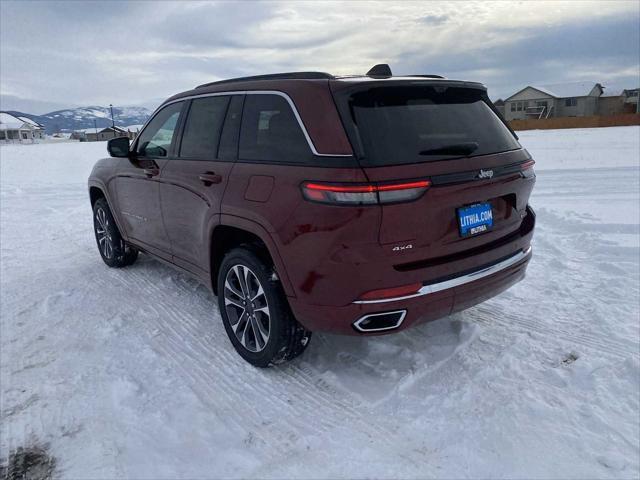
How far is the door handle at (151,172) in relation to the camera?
413 centimetres

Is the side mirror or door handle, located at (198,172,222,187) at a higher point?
the side mirror

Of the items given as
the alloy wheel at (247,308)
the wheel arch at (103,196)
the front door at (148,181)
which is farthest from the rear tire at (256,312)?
the wheel arch at (103,196)

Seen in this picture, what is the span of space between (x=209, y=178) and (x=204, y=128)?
52 cm

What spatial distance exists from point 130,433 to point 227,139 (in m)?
1.93

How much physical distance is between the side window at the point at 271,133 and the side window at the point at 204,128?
32 cm

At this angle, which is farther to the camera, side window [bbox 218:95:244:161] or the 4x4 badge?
side window [bbox 218:95:244:161]

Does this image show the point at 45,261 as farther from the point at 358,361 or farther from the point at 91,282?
the point at 358,361

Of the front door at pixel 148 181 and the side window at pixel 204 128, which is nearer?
the side window at pixel 204 128

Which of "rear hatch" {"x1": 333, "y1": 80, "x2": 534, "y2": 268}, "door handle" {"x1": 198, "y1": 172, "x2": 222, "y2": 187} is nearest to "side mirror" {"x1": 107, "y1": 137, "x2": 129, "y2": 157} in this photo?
"door handle" {"x1": 198, "y1": 172, "x2": 222, "y2": 187}

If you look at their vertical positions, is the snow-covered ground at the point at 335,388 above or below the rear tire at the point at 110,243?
below

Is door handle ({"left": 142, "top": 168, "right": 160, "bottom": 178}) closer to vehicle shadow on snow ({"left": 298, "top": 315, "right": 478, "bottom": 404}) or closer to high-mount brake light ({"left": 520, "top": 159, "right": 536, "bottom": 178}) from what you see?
vehicle shadow on snow ({"left": 298, "top": 315, "right": 478, "bottom": 404})

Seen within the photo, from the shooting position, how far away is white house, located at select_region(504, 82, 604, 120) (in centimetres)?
6262

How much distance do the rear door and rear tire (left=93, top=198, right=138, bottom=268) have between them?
1494 mm

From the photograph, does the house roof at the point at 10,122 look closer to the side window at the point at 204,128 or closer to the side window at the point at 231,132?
the side window at the point at 204,128
